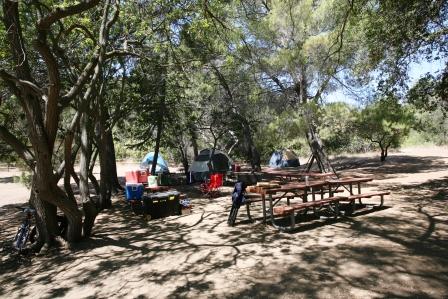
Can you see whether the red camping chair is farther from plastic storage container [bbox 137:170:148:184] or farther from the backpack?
the backpack

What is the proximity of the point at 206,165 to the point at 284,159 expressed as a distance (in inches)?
304

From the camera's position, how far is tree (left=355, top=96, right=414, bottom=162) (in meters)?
16.5

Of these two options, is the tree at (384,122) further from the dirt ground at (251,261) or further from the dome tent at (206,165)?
the dirt ground at (251,261)

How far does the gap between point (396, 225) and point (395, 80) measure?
515 cm

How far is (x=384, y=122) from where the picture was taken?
18.9 meters

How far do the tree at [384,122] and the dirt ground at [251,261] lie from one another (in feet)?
28.6

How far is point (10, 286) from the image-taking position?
5258mm

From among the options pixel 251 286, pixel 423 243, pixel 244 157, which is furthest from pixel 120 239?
pixel 244 157

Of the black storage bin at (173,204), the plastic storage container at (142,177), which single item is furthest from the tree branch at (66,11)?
the plastic storage container at (142,177)

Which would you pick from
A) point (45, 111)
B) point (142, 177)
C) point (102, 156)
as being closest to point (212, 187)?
point (142, 177)

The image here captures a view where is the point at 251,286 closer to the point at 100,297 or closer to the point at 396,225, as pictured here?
Result: the point at 100,297

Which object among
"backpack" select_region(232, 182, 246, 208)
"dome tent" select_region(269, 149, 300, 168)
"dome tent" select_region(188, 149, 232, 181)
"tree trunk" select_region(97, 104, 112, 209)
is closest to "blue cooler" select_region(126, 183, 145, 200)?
"tree trunk" select_region(97, 104, 112, 209)

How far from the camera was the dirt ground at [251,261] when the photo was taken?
4.30 metres

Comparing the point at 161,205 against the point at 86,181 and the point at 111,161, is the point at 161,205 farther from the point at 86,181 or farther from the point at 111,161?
the point at 111,161
